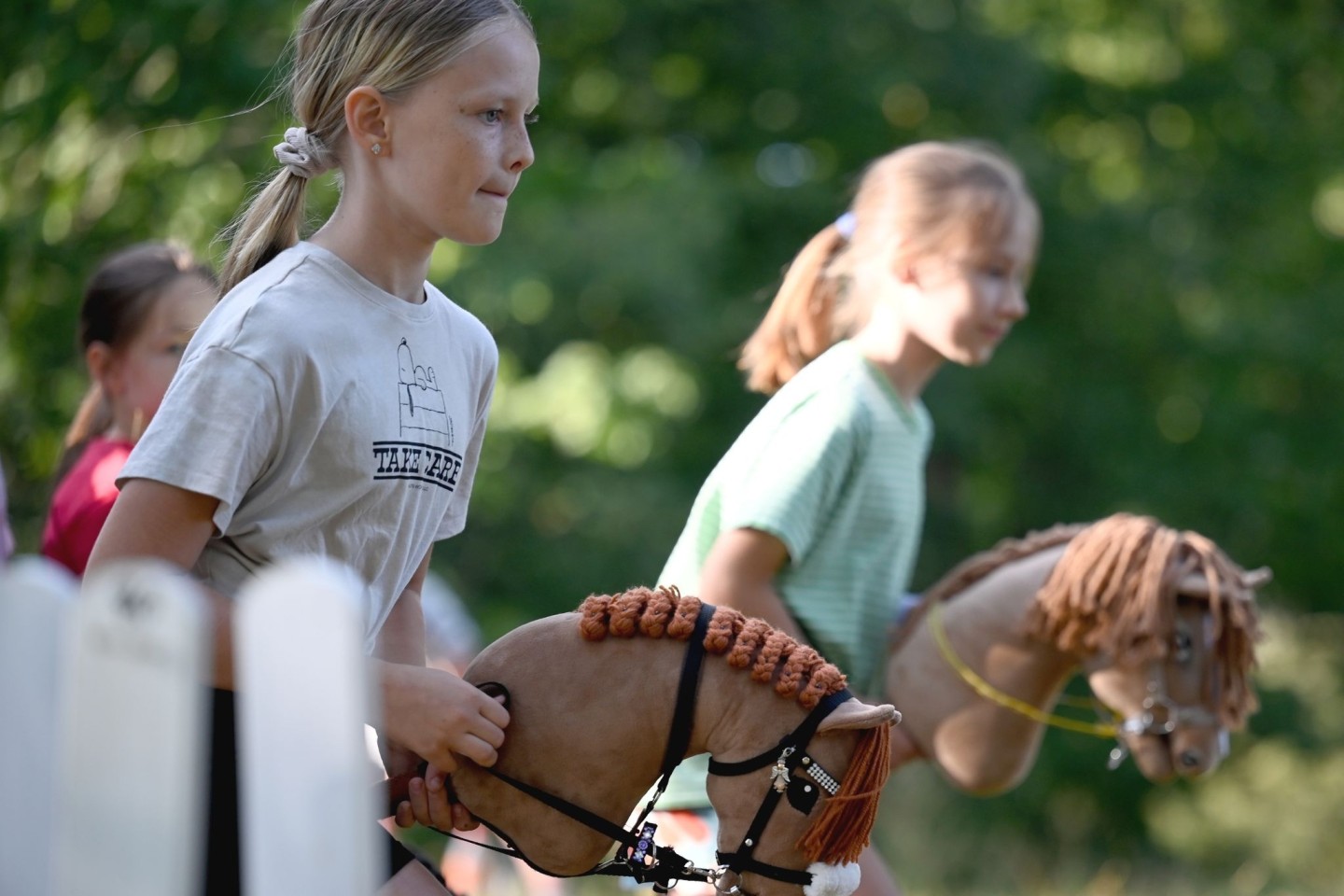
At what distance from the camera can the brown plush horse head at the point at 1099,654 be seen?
412 centimetres

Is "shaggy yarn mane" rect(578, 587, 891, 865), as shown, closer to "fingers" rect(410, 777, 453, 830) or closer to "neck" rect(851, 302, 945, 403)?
"fingers" rect(410, 777, 453, 830)

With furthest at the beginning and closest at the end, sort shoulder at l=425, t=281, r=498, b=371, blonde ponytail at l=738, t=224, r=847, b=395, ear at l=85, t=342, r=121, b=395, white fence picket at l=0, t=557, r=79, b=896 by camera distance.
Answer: blonde ponytail at l=738, t=224, r=847, b=395, ear at l=85, t=342, r=121, b=395, shoulder at l=425, t=281, r=498, b=371, white fence picket at l=0, t=557, r=79, b=896

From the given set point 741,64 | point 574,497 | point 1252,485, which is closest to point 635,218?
point 574,497

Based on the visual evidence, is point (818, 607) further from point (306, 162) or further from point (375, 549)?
point (306, 162)

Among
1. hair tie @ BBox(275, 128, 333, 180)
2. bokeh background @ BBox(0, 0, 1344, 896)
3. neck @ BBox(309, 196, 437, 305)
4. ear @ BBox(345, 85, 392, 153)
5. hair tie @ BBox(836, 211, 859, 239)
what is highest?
ear @ BBox(345, 85, 392, 153)

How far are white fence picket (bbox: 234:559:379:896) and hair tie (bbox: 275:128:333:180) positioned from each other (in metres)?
1.33

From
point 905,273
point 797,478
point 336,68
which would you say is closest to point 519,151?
point 336,68

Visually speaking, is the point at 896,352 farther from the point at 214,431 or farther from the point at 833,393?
the point at 214,431

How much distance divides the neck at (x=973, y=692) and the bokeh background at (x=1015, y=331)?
13.6ft

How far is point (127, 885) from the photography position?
1495mm

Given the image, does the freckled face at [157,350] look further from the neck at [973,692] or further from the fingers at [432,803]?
the neck at [973,692]

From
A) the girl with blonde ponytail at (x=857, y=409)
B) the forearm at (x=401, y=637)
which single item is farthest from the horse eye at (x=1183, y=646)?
the forearm at (x=401, y=637)

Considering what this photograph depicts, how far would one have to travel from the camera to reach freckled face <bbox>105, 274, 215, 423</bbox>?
384 centimetres

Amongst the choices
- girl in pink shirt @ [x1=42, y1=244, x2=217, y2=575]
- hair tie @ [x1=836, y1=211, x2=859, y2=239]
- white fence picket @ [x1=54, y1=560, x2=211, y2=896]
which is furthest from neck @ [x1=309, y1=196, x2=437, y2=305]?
hair tie @ [x1=836, y1=211, x2=859, y2=239]
